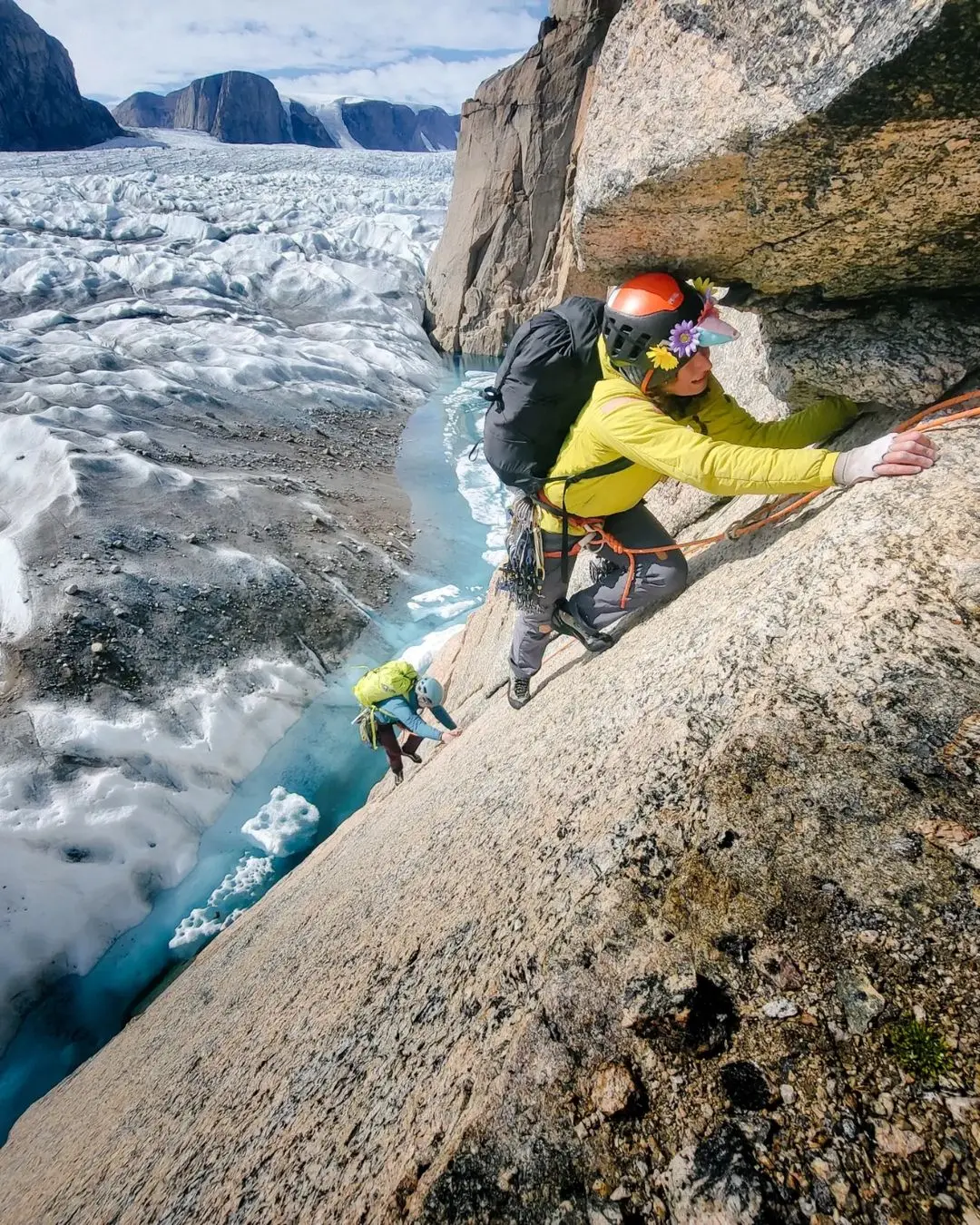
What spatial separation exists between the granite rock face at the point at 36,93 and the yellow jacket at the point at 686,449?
341 feet

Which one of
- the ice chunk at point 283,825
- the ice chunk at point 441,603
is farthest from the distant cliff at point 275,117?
the ice chunk at point 283,825

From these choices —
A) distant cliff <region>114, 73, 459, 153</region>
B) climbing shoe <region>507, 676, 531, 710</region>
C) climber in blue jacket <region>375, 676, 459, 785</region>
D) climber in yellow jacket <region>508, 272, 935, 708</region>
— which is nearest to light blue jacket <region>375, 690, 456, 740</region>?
climber in blue jacket <region>375, 676, 459, 785</region>

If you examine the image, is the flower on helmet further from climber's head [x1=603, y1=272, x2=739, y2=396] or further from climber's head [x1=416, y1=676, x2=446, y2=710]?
climber's head [x1=416, y1=676, x2=446, y2=710]

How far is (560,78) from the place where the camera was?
79.9 ft

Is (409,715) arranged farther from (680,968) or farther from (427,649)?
(427,649)

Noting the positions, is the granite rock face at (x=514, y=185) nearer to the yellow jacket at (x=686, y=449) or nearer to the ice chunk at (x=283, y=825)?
the ice chunk at (x=283, y=825)

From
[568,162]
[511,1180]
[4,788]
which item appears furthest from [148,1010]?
[568,162]

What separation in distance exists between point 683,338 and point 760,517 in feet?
3.39

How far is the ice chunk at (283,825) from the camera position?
26.5ft

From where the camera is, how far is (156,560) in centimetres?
1077

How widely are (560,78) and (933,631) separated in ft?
98.5

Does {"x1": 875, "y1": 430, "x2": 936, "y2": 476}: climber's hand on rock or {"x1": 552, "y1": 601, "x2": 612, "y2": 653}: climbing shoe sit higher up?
{"x1": 875, "y1": 430, "x2": 936, "y2": 476}: climber's hand on rock

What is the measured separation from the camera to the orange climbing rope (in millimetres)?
2418

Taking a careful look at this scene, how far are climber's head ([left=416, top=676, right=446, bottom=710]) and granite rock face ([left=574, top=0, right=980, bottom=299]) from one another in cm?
414
